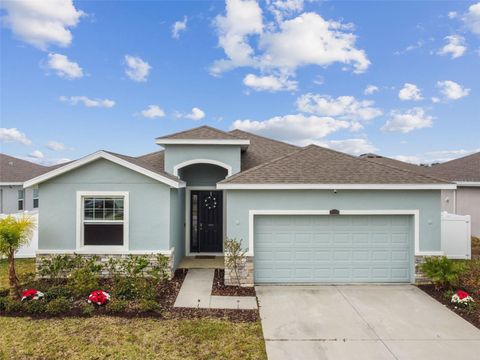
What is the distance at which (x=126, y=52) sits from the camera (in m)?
15.9

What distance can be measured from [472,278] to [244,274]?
23.4 feet

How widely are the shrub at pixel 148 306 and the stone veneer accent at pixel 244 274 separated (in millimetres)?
2296

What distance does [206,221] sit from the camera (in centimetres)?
1171

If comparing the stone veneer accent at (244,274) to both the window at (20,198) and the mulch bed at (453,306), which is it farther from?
the window at (20,198)

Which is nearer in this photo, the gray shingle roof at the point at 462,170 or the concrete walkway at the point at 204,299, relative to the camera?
the concrete walkway at the point at 204,299

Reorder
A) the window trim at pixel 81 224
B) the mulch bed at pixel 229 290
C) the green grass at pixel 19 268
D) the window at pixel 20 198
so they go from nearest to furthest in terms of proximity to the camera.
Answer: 1. the mulch bed at pixel 229 290
2. the green grass at pixel 19 268
3. the window trim at pixel 81 224
4. the window at pixel 20 198

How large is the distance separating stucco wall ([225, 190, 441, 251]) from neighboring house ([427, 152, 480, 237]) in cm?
853

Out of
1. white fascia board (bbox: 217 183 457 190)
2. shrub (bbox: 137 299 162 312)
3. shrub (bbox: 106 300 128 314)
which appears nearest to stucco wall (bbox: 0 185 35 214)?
shrub (bbox: 106 300 128 314)

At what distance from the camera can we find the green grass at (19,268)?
28.4ft

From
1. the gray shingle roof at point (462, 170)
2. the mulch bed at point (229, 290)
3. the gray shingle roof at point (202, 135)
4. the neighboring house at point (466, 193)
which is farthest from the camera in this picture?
the gray shingle roof at point (462, 170)

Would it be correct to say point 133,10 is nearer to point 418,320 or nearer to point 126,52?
point 126,52

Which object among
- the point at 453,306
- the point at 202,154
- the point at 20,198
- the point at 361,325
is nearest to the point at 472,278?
the point at 453,306

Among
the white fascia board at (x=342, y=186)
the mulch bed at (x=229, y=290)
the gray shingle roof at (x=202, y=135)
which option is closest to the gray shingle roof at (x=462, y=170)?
the white fascia board at (x=342, y=186)

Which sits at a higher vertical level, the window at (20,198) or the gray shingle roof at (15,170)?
the gray shingle roof at (15,170)
